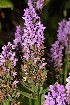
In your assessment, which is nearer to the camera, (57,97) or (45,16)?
(57,97)

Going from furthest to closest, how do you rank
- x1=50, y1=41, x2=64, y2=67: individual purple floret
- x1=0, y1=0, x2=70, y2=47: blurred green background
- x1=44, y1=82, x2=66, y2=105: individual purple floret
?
x1=0, y1=0, x2=70, y2=47: blurred green background < x1=50, y1=41, x2=64, y2=67: individual purple floret < x1=44, y1=82, x2=66, y2=105: individual purple floret

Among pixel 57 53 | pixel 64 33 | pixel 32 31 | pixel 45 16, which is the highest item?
pixel 45 16

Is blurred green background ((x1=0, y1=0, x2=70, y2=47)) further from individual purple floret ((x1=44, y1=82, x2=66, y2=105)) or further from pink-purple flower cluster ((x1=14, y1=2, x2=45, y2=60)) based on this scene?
individual purple floret ((x1=44, y1=82, x2=66, y2=105))

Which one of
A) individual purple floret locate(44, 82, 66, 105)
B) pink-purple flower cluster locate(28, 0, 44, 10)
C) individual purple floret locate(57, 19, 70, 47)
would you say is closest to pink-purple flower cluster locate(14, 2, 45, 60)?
pink-purple flower cluster locate(28, 0, 44, 10)

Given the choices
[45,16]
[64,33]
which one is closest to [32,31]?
[64,33]

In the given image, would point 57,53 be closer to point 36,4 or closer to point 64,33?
point 64,33

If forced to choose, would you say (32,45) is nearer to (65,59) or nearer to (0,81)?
(0,81)

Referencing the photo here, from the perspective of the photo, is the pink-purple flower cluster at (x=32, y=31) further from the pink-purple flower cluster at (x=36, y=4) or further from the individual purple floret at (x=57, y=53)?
the individual purple floret at (x=57, y=53)

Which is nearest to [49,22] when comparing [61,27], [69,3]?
[69,3]

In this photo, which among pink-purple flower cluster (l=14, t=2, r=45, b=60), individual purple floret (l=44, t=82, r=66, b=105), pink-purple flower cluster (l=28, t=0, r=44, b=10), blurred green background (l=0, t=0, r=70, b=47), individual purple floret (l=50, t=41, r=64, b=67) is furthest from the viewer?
blurred green background (l=0, t=0, r=70, b=47)

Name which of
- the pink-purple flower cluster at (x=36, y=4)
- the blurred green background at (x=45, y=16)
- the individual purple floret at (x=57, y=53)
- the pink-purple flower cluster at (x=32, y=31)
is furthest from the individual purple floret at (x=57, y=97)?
the blurred green background at (x=45, y=16)

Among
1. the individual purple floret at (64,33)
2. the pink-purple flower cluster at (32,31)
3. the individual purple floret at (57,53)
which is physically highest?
the individual purple floret at (64,33)
